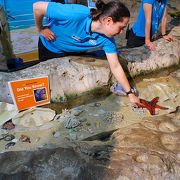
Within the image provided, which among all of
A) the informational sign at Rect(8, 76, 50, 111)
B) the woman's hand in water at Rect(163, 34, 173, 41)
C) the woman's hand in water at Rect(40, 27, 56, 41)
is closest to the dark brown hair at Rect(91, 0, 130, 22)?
the woman's hand in water at Rect(40, 27, 56, 41)

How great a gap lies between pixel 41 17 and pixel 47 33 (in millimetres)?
200

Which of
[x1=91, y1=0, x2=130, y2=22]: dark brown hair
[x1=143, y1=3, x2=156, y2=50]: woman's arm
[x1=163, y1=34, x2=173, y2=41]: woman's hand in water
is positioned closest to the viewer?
[x1=91, y1=0, x2=130, y2=22]: dark brown hair

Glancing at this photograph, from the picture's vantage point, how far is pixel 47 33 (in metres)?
3.34

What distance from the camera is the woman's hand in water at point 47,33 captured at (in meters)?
3.33

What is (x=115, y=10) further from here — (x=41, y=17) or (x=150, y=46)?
(x=150, y=46)

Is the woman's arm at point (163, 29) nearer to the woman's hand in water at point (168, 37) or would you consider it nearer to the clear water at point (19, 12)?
the woman's hand in water at point (168, 37)

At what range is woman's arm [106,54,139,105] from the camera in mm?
3223

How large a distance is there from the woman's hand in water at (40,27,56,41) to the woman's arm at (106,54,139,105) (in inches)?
25.1

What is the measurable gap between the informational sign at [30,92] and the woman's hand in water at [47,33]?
435mm

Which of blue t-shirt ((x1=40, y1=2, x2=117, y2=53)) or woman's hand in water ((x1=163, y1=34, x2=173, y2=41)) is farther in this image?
woman's hand in water ((x1=163, y1=34, x2=173, y2=41))

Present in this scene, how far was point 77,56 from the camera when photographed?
145 inches

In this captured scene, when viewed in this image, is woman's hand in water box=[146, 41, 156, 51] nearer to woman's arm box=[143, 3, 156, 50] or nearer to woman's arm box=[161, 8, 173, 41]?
woman's arm box=[143, 3, 156, 50]

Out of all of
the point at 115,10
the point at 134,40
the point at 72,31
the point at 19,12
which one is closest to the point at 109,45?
the point at 72,31

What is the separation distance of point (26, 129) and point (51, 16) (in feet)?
3.73
